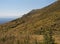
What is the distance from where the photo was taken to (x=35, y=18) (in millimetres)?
76625

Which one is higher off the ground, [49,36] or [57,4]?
[57,4]

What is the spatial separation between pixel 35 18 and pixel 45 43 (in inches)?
1946

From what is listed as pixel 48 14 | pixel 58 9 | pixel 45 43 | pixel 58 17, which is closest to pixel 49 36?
pixel 45 43

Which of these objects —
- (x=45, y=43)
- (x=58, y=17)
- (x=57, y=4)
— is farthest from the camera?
(x=57, y=4)

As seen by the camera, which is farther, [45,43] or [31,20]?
[31,20]

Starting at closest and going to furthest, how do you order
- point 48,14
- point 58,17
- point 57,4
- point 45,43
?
point 45,43 → point 58,17 → point 48,14 → point 57,4

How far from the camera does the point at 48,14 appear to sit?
74875mm

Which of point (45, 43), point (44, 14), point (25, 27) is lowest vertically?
point (45, 43)

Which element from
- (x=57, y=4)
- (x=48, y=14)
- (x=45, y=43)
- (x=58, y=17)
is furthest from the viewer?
(x=57, y=4)

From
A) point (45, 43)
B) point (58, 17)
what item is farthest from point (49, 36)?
point (58, 17)

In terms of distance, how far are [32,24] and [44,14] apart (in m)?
7.91

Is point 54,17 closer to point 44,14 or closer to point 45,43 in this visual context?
point 44,14

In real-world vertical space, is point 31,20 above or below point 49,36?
above

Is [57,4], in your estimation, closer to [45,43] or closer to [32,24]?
[32,24]
